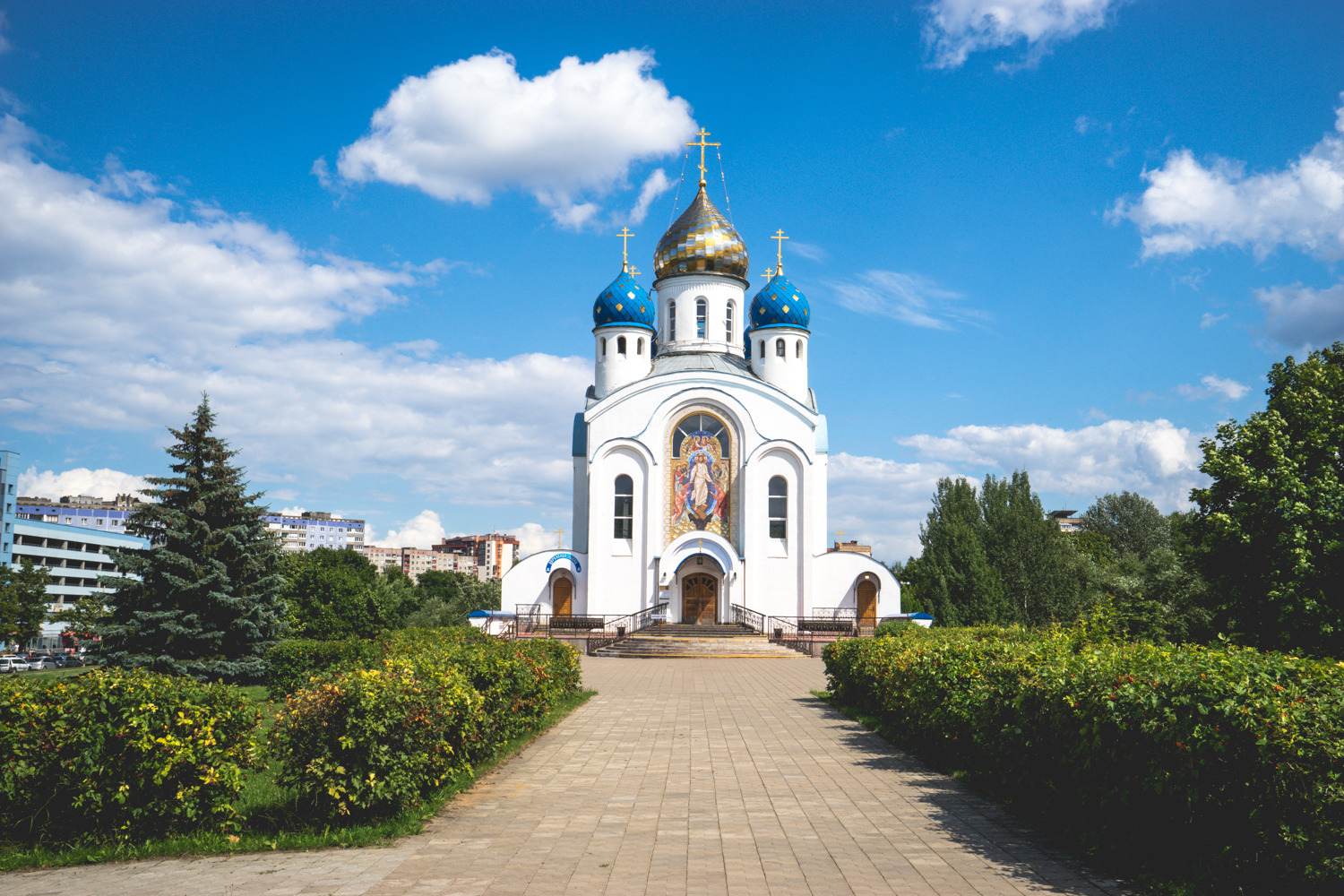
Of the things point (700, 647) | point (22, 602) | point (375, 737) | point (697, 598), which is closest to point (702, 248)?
point (697, 598)

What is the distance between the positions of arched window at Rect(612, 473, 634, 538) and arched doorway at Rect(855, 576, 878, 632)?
7934mm

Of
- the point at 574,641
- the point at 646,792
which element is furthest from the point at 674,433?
the point at 646,792

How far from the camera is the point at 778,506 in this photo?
32406 millimetres

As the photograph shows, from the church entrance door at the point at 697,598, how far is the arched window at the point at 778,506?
8.84ft

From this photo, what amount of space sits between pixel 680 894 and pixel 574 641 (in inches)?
930

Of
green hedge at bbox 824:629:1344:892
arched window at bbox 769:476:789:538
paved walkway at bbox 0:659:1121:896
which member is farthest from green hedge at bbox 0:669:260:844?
arched window at bbox 769:476:789:538

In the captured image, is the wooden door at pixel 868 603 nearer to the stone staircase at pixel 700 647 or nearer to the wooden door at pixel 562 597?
the stone staircase at pixel 700 647

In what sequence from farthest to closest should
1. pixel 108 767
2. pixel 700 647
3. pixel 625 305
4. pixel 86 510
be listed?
pixel 86 510
pixel 625 305
pixel 700 647
pixel 108 767

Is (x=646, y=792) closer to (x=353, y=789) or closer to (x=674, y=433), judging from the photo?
(x=353, y=789)

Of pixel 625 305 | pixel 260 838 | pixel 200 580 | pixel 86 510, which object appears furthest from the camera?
pixel 86 510

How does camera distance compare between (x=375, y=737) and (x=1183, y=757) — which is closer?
(x=1183, y=757)

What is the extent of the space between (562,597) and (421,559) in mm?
131437

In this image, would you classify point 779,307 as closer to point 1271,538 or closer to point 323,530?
point 1271,538

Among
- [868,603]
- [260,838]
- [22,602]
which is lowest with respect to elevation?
[260,838]
